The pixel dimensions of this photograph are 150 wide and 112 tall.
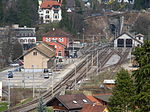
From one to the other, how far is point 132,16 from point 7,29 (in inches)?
762

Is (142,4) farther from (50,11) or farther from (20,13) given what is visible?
(20,13)

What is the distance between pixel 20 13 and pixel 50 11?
6.85 meters

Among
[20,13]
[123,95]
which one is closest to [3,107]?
[123,95]

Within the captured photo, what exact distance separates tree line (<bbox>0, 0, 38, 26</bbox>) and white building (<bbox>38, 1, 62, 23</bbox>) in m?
2.40

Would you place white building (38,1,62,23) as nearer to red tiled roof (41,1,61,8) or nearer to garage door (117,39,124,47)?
red tiled roof (41,1,61,8)

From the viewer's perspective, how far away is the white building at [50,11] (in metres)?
58.5

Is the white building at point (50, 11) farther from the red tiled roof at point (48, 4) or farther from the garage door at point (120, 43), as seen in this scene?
the garage door at point (120, 43)

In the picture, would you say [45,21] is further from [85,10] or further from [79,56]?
[79,56]

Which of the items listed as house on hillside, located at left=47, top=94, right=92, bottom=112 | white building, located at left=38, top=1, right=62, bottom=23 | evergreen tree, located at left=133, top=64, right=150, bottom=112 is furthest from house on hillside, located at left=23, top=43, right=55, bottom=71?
evergreen tree, located at left=133, top=64, right=150, bottom=112

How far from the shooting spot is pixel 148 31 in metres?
→ 57.1

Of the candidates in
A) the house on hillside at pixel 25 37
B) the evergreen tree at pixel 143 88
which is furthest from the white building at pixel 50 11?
the evergreen tree at pixel 143 88

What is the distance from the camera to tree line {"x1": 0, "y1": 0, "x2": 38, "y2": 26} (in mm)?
52938

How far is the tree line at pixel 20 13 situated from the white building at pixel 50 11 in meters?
2.40

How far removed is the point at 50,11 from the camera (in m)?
59.3
